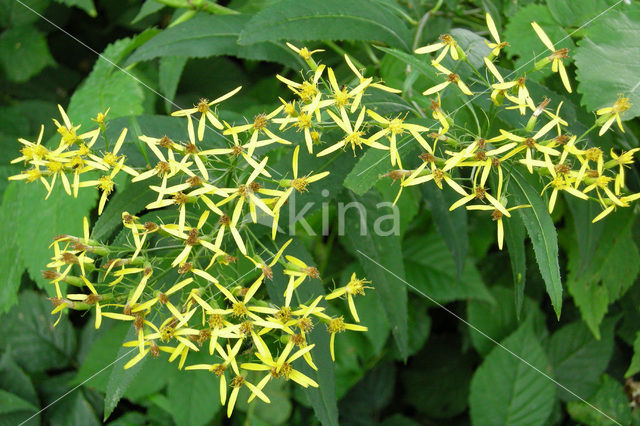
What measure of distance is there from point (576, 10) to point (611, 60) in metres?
0.40

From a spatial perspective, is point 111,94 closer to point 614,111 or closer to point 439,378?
point 614,111

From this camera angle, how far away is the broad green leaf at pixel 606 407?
2547 millimetres

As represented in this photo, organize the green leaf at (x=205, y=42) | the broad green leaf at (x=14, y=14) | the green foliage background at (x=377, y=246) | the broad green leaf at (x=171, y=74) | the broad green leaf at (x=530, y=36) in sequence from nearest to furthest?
the green foliage background at (x=377, y=246) → the broad green leaf at (x=530, y=36) → the green leaf at (x=205, y=42) → the broad green leaf at (x=171, y=74) → the broad green leaf at (x=14, y=14)

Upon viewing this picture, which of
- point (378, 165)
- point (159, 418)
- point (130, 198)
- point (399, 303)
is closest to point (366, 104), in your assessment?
point (378, 165)

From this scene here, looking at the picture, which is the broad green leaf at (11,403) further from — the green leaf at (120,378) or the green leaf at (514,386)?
the green leaf at (514,386)

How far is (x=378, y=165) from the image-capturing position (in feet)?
5.32

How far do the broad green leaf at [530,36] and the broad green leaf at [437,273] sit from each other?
3.51 feet

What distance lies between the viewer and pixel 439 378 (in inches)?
123

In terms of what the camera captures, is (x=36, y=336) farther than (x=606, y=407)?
Yes

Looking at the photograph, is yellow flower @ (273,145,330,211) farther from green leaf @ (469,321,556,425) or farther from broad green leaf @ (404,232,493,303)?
green leaf @ (469,321,556,425)

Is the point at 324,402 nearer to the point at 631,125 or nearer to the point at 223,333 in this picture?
the point at 223,333

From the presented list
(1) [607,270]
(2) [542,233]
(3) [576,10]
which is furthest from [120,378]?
(3) [576,10]

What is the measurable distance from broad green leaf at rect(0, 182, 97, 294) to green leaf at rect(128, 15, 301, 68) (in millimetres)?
591

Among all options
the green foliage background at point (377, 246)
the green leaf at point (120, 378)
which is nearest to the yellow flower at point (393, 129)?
the green foliage background at point (377, 246)
